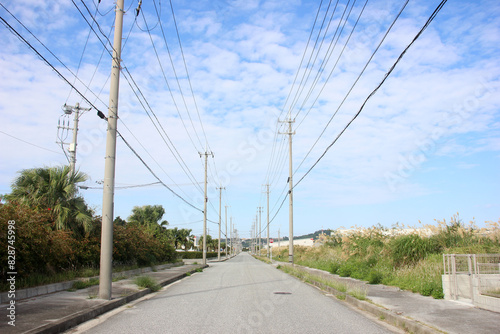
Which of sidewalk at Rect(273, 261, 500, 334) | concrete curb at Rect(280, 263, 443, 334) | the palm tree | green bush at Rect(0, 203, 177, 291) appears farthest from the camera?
the palm tree

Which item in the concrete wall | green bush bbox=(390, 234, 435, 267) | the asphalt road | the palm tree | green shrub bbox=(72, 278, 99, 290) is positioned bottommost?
the asphalt road

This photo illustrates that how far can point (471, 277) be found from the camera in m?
8.59

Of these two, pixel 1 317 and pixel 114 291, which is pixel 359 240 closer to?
pixel 114 291

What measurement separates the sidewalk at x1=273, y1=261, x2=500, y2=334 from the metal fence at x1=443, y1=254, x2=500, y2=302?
355 millimetres

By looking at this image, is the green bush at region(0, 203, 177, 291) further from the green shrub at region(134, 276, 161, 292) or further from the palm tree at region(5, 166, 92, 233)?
the green shrub at region(134, 276, 161, 292)

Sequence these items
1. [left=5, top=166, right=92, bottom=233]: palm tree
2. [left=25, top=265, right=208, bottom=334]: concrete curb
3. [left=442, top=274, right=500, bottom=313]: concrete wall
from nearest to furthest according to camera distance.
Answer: [left=25, top=265, right=208, bottom=334]: concrete curb, [left=442, top=274, right=500, bottom=313]: concrete wall, [left=5, top=166, right=92, bottom=233]: palm tree

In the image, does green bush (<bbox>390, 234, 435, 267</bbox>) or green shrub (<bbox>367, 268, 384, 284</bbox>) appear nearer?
green shrub (<bbox>367, 268, 384, 284</bbox>)

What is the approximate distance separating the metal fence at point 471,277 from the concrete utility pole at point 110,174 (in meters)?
8.74

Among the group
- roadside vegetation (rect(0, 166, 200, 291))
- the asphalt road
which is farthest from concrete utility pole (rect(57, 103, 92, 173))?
the asphalt road

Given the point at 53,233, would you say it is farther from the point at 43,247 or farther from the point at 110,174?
the point at 110,174

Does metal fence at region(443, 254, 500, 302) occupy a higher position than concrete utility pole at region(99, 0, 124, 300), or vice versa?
concrete utility pole at region(99, 0, 124, 300)

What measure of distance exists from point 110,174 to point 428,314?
8600 mm

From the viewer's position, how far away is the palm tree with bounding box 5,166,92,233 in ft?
45.2

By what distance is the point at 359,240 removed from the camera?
20.2 metres
